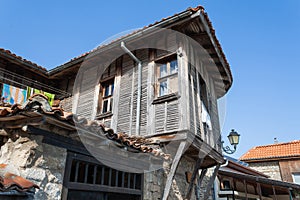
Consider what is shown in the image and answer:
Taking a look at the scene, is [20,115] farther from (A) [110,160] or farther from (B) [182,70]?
(B) [182,70]

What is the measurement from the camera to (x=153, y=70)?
235 inches

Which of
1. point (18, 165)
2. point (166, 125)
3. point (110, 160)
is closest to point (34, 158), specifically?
point (18, 165)

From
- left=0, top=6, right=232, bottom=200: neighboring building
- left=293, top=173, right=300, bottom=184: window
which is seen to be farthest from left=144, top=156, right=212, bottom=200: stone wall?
left=293, top=173, right=300, bottom=184: window

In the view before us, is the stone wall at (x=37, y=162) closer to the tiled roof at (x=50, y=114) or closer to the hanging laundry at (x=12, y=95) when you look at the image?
the tiled roof at (x=50, y=114)

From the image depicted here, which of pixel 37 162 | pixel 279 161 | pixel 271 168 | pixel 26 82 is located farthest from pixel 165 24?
pixel 271 168

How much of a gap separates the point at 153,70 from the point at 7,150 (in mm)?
3908

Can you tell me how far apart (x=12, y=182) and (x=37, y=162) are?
1.47ft

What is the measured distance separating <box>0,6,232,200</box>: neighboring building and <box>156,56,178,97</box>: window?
0.03m

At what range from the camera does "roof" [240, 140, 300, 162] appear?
1506 cm

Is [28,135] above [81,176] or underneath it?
above

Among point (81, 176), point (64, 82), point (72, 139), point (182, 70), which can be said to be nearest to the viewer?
point (72, 139)

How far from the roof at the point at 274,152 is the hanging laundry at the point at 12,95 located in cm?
1479

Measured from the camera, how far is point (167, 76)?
5738 mm

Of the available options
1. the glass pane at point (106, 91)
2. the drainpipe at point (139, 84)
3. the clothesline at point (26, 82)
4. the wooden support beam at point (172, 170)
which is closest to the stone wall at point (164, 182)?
the wooden support beam at point (172, 170)
